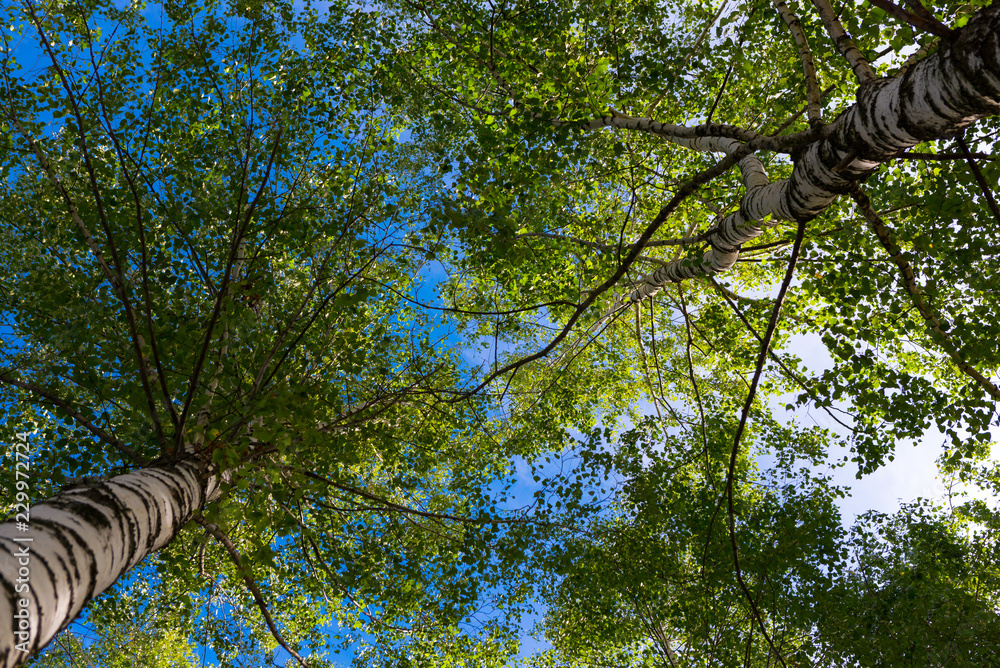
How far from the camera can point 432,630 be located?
20.5ft

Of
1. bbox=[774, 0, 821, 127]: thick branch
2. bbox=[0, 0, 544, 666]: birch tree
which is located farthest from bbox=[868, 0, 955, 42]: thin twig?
bbox=[0, 0, 544, 666]: birch tree

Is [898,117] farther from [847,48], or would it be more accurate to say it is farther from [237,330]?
[237,330]

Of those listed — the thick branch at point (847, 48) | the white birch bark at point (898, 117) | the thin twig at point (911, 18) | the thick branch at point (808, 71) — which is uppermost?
the thick branch at point (808, 71)

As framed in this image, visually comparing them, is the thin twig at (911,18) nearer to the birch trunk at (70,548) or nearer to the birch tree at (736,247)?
the birch tree at (736,247)

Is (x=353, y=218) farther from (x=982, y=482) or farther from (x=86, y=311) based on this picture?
(x=982, y=482)

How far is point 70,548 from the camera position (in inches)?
68.2

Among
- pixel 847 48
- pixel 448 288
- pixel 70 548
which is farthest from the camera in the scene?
pixel 448 288

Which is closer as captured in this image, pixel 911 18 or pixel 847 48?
pixel 911 18

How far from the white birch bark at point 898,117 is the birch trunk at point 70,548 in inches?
153

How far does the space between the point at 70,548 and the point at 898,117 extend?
3.99 metres

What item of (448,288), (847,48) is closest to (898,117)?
(847,48)

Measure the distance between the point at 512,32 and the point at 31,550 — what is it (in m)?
7.25

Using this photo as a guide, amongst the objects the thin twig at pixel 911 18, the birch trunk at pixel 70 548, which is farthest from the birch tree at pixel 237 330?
the thin twig at pixel 911 18

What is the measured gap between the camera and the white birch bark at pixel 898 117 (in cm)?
176
